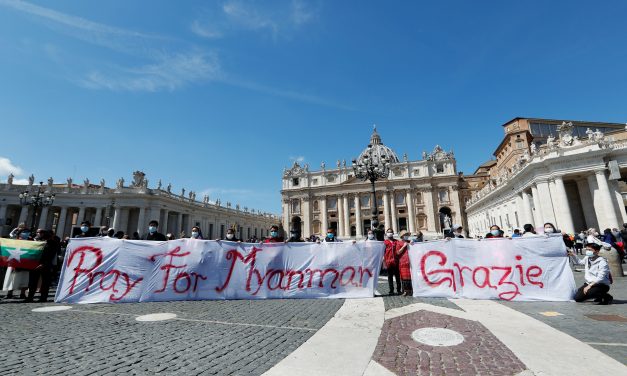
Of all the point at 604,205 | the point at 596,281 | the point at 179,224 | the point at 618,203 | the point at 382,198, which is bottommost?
the point at 596,281

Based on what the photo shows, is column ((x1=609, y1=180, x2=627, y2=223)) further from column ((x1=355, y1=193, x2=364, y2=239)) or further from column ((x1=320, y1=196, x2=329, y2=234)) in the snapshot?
column ((x1=320, y1=196, x2=329, y2=234))

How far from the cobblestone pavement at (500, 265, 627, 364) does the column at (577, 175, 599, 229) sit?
77.6 feet

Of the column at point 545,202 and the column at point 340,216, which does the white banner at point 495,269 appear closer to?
the column at point 545,202

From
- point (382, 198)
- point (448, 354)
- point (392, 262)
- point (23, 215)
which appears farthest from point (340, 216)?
point (448, 354)

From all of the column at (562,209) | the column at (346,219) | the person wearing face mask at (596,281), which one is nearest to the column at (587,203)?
the column at (562,209)

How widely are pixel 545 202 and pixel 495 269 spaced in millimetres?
24004

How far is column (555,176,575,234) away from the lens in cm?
2412

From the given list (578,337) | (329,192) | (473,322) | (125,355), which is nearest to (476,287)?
(473,322)

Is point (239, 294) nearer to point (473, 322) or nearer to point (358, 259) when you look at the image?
point (358, 259)

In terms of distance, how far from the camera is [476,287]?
25.5 ft

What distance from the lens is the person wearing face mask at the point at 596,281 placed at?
6.61 meters

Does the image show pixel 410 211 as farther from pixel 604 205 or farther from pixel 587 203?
pixel 604 205

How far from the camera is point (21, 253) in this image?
8.78 m

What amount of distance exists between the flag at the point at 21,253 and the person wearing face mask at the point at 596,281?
50.1ft
